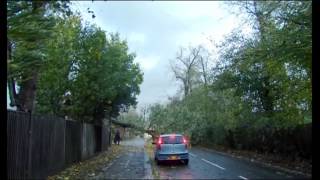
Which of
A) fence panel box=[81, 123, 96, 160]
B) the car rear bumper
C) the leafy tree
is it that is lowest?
the car rear bumper

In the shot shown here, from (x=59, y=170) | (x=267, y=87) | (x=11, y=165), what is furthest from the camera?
(x=267, y=87)

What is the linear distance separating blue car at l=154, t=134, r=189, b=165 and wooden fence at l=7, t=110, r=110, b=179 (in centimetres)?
550

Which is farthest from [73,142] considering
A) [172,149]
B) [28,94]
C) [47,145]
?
[172,149]

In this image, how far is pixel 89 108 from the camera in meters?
33.2

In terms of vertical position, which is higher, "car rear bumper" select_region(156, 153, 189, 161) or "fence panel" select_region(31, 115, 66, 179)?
"fence panel" select_region(31, 115, 66, 179)

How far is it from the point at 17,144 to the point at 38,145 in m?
2.35

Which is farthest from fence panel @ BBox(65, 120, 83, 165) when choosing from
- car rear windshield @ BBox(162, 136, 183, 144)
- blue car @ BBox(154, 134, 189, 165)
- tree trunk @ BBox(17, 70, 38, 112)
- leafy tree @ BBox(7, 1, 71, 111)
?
leafy tree @ BBox(7, 1, 71, 111)

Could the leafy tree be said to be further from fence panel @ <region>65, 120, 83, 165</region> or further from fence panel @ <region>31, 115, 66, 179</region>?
fence panel @ <region>65, 120, 83, 165</region>

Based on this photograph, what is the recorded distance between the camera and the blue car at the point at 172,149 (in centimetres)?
2700

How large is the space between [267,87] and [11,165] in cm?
2043

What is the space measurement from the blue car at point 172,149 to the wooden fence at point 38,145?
5.50 meters

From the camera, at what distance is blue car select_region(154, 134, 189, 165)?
27.0m
